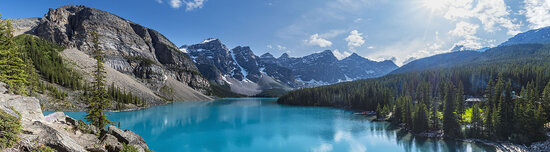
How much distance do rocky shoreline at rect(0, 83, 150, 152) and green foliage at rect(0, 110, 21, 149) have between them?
0.22 meters

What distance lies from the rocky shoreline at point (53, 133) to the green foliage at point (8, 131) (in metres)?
0.22

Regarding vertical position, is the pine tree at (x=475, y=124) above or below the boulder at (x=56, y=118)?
below

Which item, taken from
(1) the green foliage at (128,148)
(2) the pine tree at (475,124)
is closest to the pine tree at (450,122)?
(2) the pine tree at (475,124)

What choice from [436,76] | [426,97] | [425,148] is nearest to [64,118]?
[425,148]

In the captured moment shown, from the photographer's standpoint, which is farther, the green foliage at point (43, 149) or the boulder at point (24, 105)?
the boulder at point (24, 105)

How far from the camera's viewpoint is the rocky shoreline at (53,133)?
36.3ft

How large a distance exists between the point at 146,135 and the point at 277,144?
2452cm

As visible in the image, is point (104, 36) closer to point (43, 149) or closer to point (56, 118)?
point (56, 118)

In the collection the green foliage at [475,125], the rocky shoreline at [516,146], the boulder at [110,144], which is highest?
the boulder at [110,144]

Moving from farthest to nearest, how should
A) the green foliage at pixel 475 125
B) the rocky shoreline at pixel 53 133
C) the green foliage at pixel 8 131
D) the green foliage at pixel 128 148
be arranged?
1. the green foliage at pixel 475 125
2. the green foliage at pixel 128 148
3. the rocky shoreline at pixel 53 133
4. the green foliage at pixel 8 131

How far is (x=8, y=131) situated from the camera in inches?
395

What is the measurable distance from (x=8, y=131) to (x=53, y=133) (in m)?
1.78

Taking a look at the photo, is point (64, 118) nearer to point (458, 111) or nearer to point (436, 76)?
point (458, 111)

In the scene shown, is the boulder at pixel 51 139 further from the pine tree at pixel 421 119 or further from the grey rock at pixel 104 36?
the grey rock at pixel 104 36
